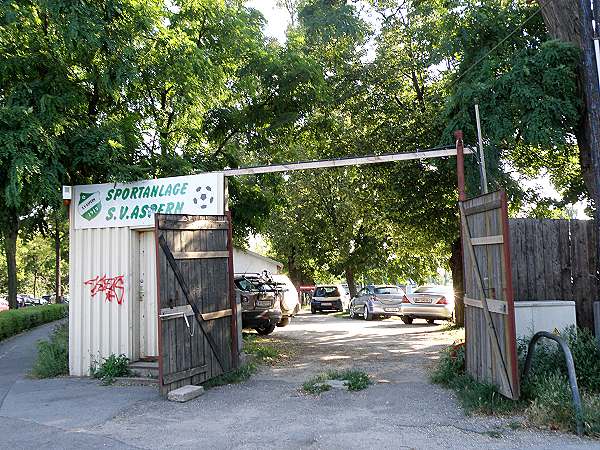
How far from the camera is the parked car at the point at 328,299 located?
31812 millimetres

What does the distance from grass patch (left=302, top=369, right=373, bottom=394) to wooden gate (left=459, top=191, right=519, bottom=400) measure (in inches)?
62.3

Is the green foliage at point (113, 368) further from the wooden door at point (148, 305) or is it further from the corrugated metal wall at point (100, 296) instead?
the wooden door at point (148, 305)

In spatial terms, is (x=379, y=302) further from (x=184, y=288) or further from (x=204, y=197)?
(x=184, y=288)

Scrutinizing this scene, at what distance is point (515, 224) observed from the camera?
8.54m

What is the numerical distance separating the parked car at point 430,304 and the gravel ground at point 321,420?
8.91 meters

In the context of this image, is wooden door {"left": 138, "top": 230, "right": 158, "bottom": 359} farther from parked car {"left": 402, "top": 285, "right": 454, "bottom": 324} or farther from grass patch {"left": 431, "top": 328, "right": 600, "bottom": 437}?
parked car {"left": 402, "top": 285, "right": 454, "bottom": 324}

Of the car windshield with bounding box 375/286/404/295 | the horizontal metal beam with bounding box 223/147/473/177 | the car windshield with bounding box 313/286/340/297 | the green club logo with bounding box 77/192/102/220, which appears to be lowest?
the car windshield with bounding box 313/286/340/297

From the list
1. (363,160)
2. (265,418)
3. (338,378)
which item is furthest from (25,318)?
(265,418)

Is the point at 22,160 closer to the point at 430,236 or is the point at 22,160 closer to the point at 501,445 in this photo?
the point at 501,445

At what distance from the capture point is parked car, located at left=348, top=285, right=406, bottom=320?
75.7ft

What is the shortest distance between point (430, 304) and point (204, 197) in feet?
38.0

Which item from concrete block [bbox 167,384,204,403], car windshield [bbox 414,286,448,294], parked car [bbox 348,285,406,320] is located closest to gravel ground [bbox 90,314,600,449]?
concrete block [bbox 167,384,204,403]

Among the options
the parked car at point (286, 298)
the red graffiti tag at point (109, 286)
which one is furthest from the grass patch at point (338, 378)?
the parked car at point (286, 298)

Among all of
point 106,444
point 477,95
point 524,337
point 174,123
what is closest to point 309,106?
point 174,123
